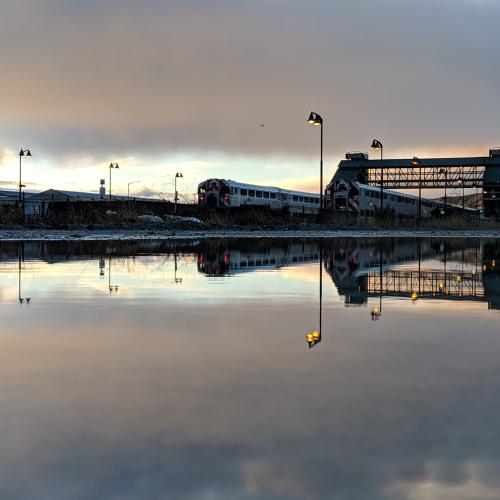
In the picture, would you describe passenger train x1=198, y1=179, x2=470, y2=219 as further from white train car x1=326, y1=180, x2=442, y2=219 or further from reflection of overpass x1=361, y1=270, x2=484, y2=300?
reflection of overpass x1=361, y1=270, x2=484, y2=300

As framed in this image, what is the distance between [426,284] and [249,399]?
6.84 m

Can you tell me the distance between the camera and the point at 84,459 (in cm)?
265

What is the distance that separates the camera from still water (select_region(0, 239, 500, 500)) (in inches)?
98.0

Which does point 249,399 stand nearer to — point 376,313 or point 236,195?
point 376,313

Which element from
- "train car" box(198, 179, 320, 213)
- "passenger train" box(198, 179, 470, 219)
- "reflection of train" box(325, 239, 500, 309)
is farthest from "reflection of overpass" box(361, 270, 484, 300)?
"train car" box(198, 179, 320, 213)

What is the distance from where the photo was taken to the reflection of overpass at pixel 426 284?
8.41 meters

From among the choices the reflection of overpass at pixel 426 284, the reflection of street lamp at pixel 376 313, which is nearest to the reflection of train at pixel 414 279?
the reflection of overpass at pixel 426 284

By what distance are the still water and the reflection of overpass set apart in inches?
33.6

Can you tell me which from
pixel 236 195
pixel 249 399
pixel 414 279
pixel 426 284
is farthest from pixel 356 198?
pixel 249 399

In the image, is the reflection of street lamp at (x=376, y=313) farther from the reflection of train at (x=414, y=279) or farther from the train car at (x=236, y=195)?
the train car at (x=236, y=195)

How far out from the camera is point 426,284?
9.75 meters

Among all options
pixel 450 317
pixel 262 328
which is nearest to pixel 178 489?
pixel 262 328

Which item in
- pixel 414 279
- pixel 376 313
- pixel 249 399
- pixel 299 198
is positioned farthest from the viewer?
pixel 299 198

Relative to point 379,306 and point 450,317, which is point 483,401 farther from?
point 379,306
